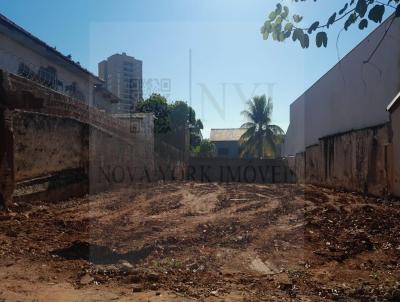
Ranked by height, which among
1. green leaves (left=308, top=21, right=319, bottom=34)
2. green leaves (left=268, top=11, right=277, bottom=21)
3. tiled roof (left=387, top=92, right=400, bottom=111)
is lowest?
green leaves (left=308, top=21, right=319, bottom=34)

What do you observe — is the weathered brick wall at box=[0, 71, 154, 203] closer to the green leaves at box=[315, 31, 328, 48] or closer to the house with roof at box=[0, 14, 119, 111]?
the house with roof at box=[0, 14, 119, 111]

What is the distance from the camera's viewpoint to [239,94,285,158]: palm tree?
33.0 metres

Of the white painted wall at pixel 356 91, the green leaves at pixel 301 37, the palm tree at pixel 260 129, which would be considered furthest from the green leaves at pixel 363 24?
the palm tree at pixel 260 129

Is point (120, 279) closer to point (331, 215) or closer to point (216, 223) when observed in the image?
point (216, 223)

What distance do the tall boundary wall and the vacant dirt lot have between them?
259cm

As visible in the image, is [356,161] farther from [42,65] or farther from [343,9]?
[42,65]

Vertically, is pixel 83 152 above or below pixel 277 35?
below

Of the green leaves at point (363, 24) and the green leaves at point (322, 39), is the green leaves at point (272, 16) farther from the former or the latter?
the green leaves at point (363, 24)

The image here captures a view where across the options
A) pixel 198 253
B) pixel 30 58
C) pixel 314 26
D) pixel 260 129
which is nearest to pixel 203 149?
pixel 260 129

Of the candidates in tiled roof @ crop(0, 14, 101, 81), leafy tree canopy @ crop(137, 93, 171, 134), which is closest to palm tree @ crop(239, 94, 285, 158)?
leafy tree canopy @ crop(137, 93, 171, 134)

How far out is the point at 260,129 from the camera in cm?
3309

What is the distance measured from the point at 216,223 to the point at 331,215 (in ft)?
7.95

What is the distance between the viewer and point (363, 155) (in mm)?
12797

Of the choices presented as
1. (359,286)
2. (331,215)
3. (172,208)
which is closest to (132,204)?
(172,208)
